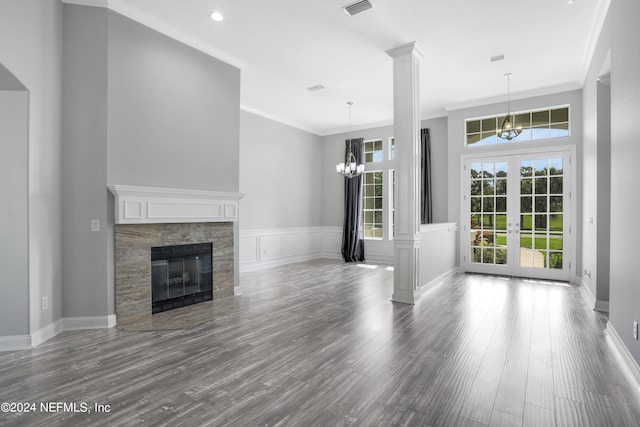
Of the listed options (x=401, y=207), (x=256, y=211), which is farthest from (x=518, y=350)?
(x=256, y=211)

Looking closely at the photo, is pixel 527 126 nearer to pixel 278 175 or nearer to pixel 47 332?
pixel 278 175

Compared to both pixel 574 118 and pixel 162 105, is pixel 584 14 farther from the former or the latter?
pixel 162 105

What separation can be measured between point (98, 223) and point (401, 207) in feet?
12.1

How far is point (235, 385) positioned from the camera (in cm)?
239

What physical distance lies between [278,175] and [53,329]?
5.42 metres

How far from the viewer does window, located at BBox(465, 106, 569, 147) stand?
20.2ft

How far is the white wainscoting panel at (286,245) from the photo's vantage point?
284 inches

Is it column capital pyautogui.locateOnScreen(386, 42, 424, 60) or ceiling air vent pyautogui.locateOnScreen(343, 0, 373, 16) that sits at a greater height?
ceiling air vent pyautogui.locateOnScreen(343, 0, 373, 16)

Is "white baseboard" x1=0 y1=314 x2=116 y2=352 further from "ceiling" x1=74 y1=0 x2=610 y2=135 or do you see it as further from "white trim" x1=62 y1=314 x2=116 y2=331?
"ceiling" x1=74 y1=0 x2=610 y2=135

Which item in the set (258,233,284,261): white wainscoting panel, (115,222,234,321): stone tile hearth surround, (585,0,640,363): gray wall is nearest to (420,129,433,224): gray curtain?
(258,233,284,261): white wainscoting panel

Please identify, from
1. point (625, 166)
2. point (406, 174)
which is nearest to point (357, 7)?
point (406, 174)

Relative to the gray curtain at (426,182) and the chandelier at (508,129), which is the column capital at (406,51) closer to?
the chandelier at (508,129)

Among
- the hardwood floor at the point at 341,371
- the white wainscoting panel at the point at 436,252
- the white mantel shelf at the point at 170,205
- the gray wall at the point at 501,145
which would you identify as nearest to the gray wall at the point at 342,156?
the gray wall at the point at 501,145

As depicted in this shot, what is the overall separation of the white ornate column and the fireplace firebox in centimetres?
267
